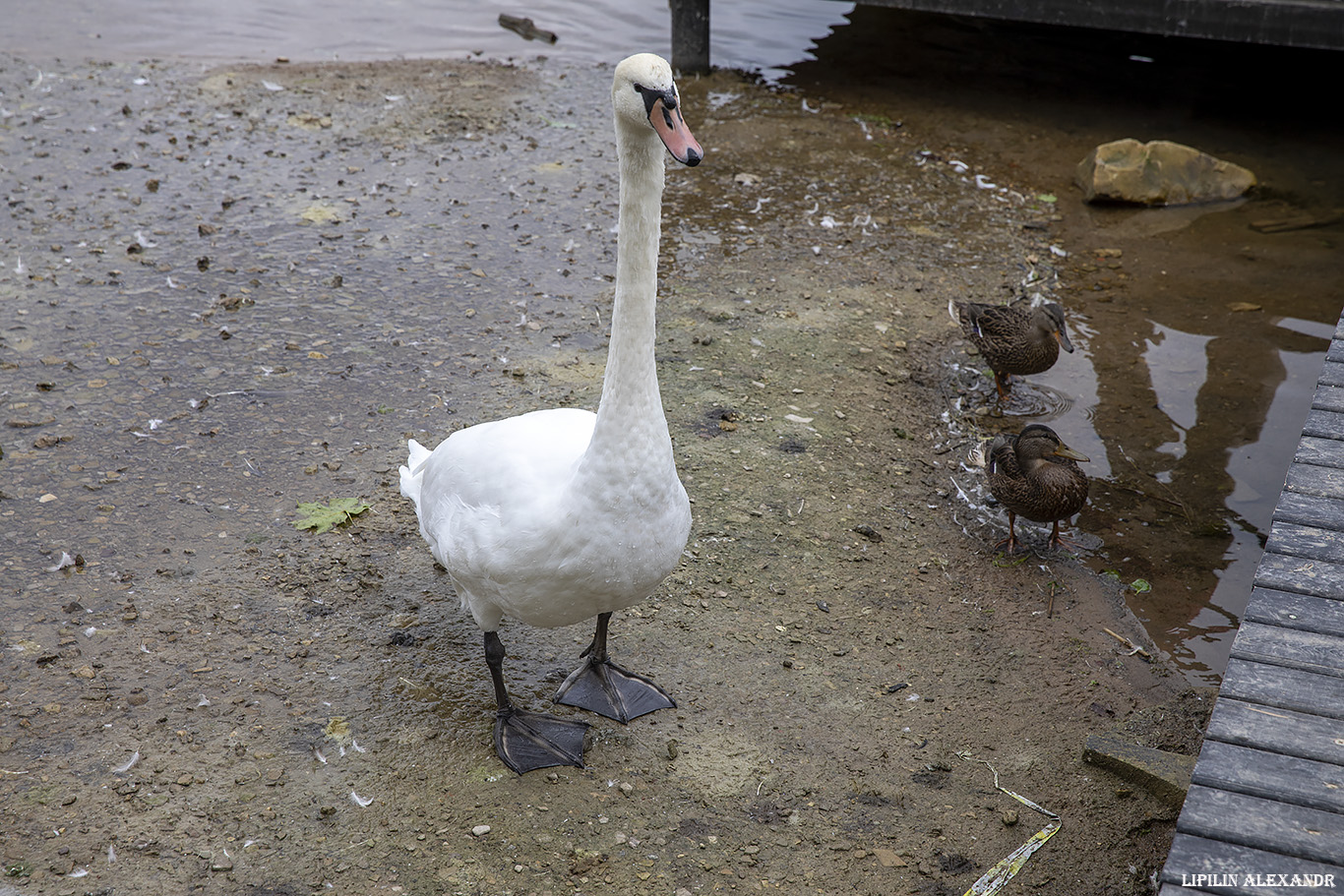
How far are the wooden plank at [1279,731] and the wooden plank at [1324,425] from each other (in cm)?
132

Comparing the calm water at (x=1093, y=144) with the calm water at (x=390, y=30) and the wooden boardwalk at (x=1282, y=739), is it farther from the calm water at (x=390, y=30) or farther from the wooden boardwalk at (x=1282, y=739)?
the wooden boardwalk at (x=1282, y=739)

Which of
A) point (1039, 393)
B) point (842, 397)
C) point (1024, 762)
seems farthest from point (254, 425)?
point (1039, 393)

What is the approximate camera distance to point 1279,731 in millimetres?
2432

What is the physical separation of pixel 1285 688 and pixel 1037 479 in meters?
2.60

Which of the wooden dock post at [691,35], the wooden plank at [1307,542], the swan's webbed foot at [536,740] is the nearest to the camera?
A: the wooden plank at [1307,542]

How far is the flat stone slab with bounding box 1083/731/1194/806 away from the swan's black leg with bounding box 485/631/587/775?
2017 millimetres

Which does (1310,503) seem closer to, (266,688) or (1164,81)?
(266,688)

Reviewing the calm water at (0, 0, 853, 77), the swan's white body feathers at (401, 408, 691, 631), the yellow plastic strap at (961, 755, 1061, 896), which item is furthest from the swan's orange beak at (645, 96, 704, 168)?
the calm water at (0, 0, 853, 77)

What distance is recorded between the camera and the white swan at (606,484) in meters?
3.25

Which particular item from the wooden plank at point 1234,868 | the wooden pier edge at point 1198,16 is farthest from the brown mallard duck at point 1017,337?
the wooden pier edge at point 1198,16

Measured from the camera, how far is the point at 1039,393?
22.1 feet

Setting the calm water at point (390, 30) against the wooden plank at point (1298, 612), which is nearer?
the wooden plank at point (1298, 612)

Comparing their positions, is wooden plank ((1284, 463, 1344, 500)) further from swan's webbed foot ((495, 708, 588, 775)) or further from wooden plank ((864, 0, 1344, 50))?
wooden plank ((864, 0, 1344, 50))

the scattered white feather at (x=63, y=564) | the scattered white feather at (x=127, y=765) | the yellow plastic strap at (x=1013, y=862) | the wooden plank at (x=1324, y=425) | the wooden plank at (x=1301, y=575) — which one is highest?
the wooden plank at (x=1324, y=425)
